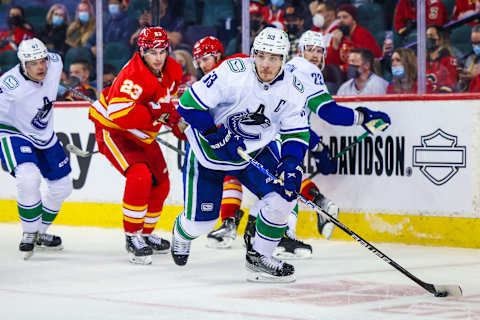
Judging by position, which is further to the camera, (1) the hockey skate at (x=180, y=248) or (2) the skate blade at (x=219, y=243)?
(2) the skate blade at (x=219, y=243)

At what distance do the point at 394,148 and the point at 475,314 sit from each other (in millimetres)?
2318

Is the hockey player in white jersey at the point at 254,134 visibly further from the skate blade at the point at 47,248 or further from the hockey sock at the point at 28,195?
the skate blade at the point at 47,248

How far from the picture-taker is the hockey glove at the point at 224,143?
392 cm

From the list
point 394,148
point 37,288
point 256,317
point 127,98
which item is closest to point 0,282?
point 37,288

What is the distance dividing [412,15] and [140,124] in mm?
1942

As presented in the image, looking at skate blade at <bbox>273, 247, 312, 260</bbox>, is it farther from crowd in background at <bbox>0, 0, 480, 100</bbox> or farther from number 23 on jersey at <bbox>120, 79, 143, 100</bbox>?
crowd in background at <bbox>0, 0, 480, 100</bbox>

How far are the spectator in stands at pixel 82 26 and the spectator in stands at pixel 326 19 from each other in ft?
5.84

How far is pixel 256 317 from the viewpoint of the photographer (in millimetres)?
3121

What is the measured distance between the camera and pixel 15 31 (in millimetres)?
7324

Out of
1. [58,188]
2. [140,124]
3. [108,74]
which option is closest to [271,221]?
[140,124]

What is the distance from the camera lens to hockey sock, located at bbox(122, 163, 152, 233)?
15.5 ft

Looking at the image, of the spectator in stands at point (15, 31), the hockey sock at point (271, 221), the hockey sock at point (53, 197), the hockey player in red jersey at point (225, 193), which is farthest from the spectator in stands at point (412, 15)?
the spectator in stands at point (15, 31)

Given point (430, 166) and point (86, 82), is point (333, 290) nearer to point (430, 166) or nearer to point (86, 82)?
point (430, 166)

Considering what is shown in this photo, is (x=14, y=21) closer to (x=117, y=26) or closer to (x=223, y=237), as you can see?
(x=117, y=26)
